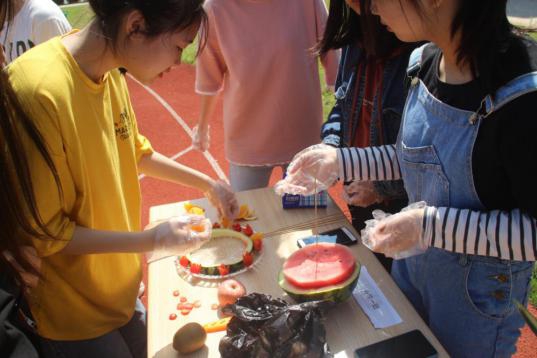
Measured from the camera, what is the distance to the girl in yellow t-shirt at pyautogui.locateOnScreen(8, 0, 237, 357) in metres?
1.34

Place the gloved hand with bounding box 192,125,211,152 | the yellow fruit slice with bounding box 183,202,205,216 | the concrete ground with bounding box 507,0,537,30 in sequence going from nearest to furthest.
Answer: the yellow fruit slice with bounding box 183,202,205,216
the gloved hand with bounding box 192,125,211,152
the concrete ground with bounding box 507,0,537,30

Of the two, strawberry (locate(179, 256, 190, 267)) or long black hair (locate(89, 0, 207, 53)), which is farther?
strawberry (locate(179, 256, 190, 267))

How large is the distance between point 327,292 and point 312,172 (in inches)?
21.7

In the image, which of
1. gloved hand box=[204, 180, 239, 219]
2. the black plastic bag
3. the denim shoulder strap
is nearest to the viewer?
the denim shoulder strap

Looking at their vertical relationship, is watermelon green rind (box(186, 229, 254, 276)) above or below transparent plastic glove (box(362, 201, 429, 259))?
below

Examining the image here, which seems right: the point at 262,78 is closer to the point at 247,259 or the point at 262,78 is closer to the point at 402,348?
the point at 247,259

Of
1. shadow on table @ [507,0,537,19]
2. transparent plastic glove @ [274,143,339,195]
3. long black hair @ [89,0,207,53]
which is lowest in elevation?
shadow on table @ [507,0,537,19]

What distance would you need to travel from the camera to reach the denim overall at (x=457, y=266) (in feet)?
4.15

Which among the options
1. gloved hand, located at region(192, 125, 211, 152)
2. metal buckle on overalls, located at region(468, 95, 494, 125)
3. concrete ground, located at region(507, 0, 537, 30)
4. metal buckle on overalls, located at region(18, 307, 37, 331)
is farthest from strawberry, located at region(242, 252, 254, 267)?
concrete ground, located at region(507, 0, 537, 30)

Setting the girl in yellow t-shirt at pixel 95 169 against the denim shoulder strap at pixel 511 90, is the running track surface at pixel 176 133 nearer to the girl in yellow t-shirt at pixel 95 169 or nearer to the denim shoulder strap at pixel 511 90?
the girl in yellow t-shirt at pixel 95 169

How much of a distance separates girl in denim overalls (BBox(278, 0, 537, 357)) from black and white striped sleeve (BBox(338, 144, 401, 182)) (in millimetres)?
194

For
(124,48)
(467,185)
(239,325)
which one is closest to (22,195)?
(124,48)

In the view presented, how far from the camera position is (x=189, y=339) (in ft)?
4.44

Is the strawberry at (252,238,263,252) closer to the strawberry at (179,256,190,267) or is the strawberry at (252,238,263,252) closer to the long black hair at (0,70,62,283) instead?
the strawberry at (179,256,190,267)
